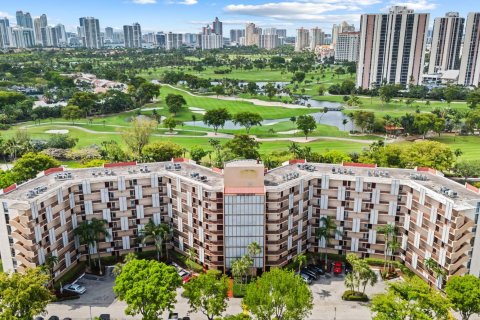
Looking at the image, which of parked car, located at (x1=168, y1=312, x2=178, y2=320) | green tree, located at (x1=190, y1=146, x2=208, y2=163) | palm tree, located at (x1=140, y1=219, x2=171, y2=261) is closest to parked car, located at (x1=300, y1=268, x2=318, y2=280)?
parked car, located at (x1=168, y1=312, x2=178, y2=320)

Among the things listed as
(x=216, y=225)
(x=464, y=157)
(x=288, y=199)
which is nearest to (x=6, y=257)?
(x=216, y=225)

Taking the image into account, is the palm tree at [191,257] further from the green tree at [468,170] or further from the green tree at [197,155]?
the green tree at [468,170]

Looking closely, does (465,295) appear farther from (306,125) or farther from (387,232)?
(306,125)

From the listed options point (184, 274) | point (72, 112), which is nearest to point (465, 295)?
point (184, 274)

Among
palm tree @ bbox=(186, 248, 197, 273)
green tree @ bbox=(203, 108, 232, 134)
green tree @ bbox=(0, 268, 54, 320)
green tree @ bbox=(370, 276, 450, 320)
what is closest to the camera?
green tree @ bbox=(370, 276, 450, 320)

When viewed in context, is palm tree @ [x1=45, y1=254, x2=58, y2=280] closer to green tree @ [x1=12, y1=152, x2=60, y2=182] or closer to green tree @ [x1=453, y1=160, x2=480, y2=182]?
green tree @ [x1=12, y1=152, x2=60, y2=182]
